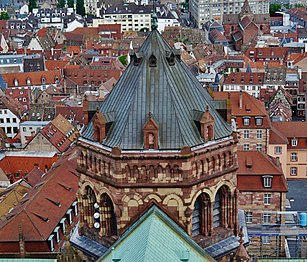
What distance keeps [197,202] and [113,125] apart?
747 centimetres

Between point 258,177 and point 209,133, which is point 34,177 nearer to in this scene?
point 258,177

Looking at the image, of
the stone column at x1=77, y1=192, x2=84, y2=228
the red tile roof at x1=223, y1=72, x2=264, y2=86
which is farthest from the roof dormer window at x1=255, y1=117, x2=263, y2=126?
the stone column at x1=77, y1=192, x2=84, y2=228

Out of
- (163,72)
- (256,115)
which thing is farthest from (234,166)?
(256,115)

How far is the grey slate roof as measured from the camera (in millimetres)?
39562

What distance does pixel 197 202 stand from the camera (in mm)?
41500

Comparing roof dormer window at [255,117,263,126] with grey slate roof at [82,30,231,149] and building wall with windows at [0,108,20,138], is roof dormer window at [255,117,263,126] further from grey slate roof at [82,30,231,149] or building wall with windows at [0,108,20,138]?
grey slate roof at [82,30,231,149]

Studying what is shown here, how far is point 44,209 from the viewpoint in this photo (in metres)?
65.8

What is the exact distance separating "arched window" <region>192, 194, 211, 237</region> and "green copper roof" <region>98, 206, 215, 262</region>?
211cm

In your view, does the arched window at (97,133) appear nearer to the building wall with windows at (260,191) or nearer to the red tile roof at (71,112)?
the building wall with windows at (260,191)

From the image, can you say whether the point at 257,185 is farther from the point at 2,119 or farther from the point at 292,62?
the point at 292,62

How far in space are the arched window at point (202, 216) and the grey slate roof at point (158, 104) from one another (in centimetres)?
429

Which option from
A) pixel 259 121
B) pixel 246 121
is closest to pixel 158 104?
pixel 259 121

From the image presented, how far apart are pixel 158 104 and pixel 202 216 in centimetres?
797

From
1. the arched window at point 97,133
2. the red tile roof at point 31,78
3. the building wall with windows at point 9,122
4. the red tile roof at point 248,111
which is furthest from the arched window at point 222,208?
the red tile roof at point 31,78
